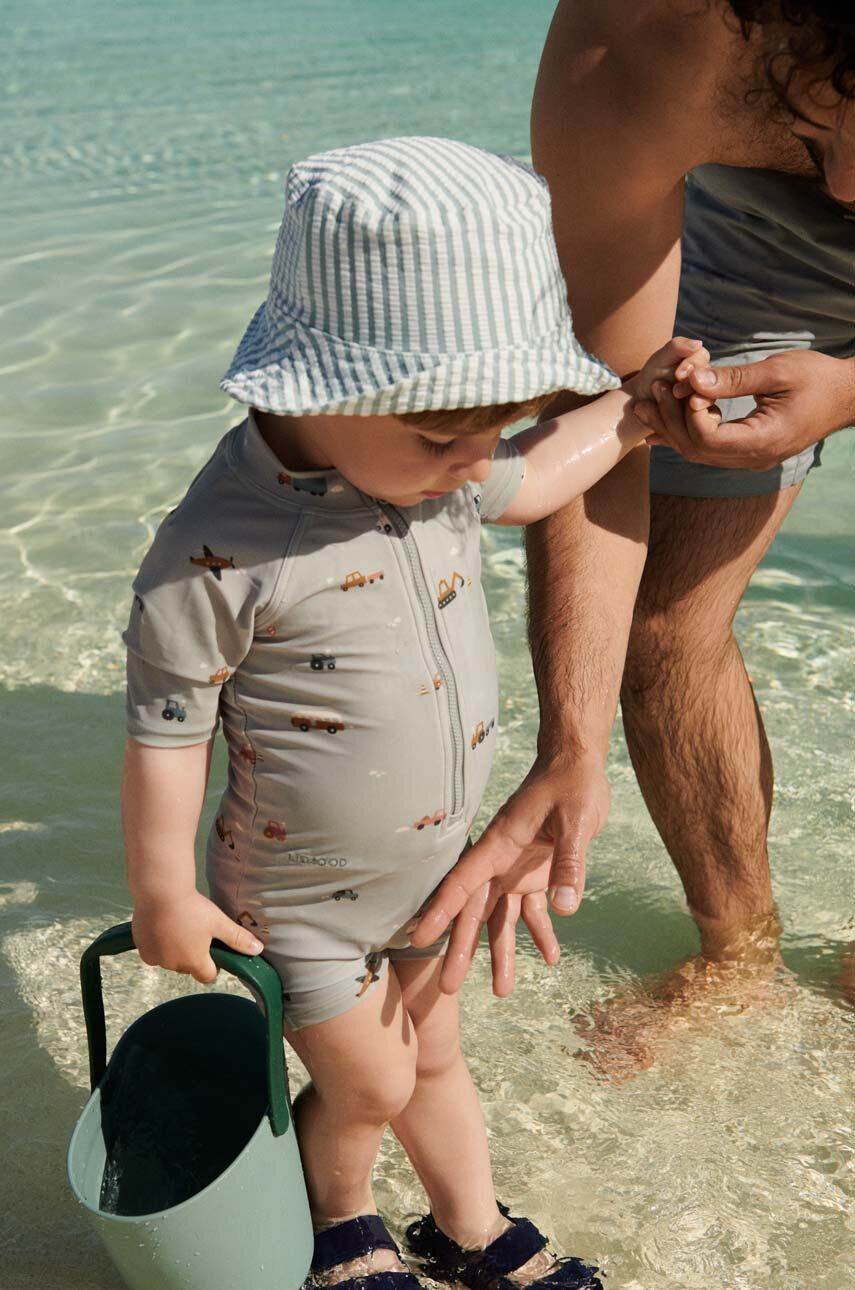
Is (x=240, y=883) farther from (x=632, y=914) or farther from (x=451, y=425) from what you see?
(x=632, y=914)

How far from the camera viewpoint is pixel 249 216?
757cm

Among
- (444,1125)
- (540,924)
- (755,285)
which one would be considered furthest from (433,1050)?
(755,285)

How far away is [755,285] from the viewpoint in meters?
2.68

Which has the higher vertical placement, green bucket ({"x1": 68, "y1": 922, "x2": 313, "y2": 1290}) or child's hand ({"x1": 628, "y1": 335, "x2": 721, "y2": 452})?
child's hand ({"x1": 628, "y1": 335, "x2": 721, "y2": 452})

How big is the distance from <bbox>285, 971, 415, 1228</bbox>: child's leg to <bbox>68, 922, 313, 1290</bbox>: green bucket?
69 mm

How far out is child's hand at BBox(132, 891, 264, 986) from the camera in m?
1.79

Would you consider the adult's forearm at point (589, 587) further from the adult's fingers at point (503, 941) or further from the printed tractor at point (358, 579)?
the printed tractor at point (358, 579)

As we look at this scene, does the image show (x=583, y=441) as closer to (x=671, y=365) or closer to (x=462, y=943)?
(x=671, y=365)

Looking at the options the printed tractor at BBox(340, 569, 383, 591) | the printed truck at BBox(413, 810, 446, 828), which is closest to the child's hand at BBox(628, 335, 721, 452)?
the printed tractor at BBox(340, 569, 383, 591)

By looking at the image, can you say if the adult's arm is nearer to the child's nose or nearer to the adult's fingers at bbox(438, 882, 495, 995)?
the adult's fingers at bbox(438, 882, 495, 995)

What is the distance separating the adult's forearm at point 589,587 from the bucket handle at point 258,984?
68 centimetres

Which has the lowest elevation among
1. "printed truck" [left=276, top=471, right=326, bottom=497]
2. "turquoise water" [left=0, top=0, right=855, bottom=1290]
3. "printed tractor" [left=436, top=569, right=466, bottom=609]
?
"turquoise water" [left=0, top=0, right=855, bottom=1290]

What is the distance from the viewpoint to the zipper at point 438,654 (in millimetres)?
1840

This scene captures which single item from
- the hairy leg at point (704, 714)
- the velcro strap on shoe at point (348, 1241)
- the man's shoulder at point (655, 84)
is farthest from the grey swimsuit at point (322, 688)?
the hairy leg at point (704, 714)
